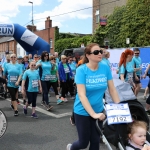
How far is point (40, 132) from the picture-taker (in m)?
5.78

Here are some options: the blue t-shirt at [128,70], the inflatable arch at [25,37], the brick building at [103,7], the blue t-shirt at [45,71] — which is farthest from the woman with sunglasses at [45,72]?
the brick building at [103,7]

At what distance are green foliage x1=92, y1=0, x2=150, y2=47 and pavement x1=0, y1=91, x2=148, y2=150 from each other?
54.9 ft

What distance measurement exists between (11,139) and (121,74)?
11.5ft

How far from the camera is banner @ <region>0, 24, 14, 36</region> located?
15852 millimetres

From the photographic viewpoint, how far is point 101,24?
26906mm

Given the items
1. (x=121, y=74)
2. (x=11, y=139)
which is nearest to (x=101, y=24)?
(x=121, y=74)

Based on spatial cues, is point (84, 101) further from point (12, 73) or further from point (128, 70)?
point (128, 70)

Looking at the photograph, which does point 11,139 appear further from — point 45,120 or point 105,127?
point 105,127

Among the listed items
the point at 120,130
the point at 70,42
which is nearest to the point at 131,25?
the point at 70,42

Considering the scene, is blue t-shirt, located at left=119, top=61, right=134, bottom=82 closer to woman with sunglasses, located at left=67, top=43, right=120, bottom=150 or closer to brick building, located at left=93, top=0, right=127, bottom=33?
woman with sunglasses, located at left=67, top=43, right=120, bottom=150

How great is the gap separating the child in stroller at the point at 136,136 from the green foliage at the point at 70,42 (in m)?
28.6

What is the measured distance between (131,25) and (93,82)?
21.6 m

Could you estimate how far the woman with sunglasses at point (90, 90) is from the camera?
316cm

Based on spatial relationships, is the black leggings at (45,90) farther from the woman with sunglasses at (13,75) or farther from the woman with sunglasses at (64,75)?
the woman with sunglasses at (64,75)
